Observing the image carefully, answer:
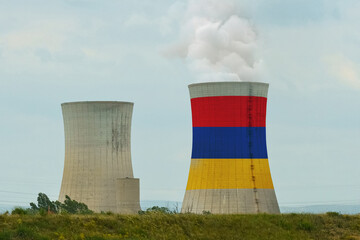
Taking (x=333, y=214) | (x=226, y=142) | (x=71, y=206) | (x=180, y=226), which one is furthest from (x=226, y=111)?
(x=180, y=226)

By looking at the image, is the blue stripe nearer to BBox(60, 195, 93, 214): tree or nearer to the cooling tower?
the cooling tower

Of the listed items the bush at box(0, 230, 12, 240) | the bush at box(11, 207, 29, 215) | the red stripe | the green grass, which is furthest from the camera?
the red stripe

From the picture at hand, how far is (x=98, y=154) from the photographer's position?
31.4m

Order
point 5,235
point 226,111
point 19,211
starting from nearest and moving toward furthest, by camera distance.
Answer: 1. point 5,235
2. point 19,211
3. point 226,111

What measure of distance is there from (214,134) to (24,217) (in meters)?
15.1

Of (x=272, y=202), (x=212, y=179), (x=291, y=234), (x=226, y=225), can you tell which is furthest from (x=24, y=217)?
(x=272, y=202)

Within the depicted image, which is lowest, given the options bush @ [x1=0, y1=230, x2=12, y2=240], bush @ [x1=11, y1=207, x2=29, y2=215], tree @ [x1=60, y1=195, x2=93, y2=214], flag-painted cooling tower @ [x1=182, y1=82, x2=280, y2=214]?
bush @ [x1=0, y1=230, x2=12, y2=240]

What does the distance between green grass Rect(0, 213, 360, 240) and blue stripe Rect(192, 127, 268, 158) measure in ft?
39.9

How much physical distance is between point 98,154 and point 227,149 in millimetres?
6460

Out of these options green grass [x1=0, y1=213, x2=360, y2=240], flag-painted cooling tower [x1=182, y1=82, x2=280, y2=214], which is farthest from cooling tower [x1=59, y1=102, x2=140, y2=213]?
green grass [x1=0, y1=213, x2=360, y2=240]

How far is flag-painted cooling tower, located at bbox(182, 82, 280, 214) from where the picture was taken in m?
27.8

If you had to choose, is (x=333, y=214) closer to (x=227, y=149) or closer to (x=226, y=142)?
(x=227, y=149)

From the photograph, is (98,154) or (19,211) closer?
(19,211)

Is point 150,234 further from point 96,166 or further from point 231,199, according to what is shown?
point 96,166
